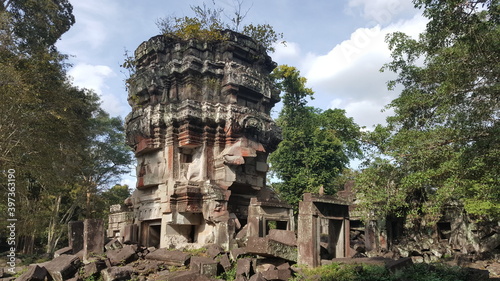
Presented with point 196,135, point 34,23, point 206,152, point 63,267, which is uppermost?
point 34,23

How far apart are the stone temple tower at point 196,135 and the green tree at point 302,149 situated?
769cm

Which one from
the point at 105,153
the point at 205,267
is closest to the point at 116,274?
the point at 205,267

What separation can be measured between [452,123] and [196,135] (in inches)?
274

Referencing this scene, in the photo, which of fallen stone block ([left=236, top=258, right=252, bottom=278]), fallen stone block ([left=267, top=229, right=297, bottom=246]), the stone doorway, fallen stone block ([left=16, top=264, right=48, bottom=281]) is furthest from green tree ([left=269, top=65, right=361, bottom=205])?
fallen stone block ([left=16, top=264, right=48, bottom=281])

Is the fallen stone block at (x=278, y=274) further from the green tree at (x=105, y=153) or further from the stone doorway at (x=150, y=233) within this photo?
the green tree at (x=105, y=153)

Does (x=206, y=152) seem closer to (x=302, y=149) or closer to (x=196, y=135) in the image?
(x=196, y=135)

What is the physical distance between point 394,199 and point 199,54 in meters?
7.54

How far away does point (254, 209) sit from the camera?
10.0 metres

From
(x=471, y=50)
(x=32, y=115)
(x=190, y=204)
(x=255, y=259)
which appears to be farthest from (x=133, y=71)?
(x=471, y=50)

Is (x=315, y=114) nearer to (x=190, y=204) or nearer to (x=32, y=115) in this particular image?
(x=190, y=204)

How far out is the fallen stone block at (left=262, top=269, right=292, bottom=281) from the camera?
6719 millimetres

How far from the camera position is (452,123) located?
847 cm

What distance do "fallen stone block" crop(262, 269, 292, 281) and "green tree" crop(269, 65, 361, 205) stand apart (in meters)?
12.7

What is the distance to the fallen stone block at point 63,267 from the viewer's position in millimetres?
7855
